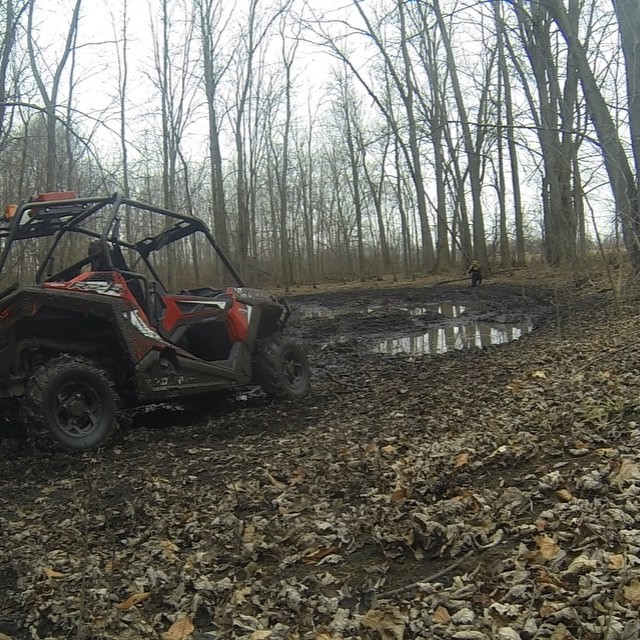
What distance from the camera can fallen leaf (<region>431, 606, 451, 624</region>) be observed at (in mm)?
2609

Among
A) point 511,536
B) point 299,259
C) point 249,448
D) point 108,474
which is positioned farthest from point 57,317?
point 299,259

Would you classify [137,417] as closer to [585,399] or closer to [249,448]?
[249,448]

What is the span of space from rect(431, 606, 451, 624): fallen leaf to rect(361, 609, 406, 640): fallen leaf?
12cm

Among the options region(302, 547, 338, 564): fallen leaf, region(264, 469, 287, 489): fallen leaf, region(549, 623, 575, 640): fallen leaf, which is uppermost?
region(264, 469, 287, 489): fallen leaf

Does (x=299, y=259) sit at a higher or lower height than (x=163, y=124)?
lower

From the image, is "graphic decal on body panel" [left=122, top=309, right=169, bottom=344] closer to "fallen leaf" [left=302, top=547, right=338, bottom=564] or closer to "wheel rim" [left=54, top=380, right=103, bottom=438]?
"wheel rim" [left=54, top=380, right=103, bottom=438]

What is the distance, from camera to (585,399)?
5344 millimetres

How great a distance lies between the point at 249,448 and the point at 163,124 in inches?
999

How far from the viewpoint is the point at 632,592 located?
2512 mm

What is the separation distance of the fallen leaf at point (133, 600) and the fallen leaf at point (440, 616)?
1.38m

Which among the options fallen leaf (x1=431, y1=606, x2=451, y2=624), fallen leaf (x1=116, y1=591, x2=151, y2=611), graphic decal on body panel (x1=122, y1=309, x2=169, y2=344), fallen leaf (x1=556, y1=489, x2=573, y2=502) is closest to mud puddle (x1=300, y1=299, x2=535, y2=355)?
graphic decal on body panel (x1=122, y1=309, x2=169, y2=344)

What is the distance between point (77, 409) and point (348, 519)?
9.39ft

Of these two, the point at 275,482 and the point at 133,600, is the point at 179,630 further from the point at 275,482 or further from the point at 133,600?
the point at 275,482

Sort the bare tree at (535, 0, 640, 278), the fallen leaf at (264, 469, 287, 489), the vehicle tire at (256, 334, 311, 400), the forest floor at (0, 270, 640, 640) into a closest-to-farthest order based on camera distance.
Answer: the forest floor at (0, 270, 640, 640), the fallen leaf at (264, 469, 287, 489), the vehicle tire at (256, 334, 311, 400), the bare tree at (535, 0, 640, 278)
